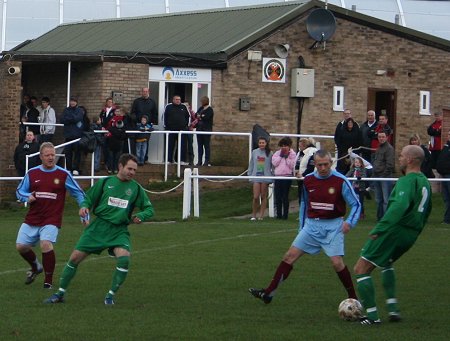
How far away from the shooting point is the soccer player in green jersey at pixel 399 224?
456 inches

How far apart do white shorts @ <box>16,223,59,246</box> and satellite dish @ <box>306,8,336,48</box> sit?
18.3 meters

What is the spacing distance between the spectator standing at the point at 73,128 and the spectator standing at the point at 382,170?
7.93 metres

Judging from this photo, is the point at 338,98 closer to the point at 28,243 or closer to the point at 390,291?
the point at 28,243

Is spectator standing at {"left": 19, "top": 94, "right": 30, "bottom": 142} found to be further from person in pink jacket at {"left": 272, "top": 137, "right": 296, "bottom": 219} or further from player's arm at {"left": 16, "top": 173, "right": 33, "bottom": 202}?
player's arm at {"left": 16, "top": 173, "right": 33, "bottom": 202}

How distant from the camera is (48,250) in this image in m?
14.3

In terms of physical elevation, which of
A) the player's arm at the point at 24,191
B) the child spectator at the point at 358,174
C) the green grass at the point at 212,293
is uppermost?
the player's arm at the point at 24,191

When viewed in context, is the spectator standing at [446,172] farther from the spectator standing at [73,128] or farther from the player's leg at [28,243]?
the player's leg at [28,243]

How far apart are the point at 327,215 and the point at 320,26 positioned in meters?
19.4

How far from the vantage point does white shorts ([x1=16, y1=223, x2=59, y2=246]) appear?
14406 mm

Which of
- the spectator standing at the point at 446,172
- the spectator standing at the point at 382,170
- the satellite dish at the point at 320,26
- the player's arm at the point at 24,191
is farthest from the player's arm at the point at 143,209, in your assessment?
the satellite dish at the point at 320,26

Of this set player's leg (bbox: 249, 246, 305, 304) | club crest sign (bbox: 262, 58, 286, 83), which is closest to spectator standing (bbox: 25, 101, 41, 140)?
club crest sign (bbox: 262, 58, 286, 83)

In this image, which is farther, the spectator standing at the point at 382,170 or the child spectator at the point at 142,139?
the child spectator at the point at 142,139

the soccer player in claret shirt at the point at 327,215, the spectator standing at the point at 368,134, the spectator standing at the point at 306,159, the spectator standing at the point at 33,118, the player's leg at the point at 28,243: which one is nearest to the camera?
the soccer player in claret shirt at the point at 327,215

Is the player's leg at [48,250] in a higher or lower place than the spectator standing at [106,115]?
lower
